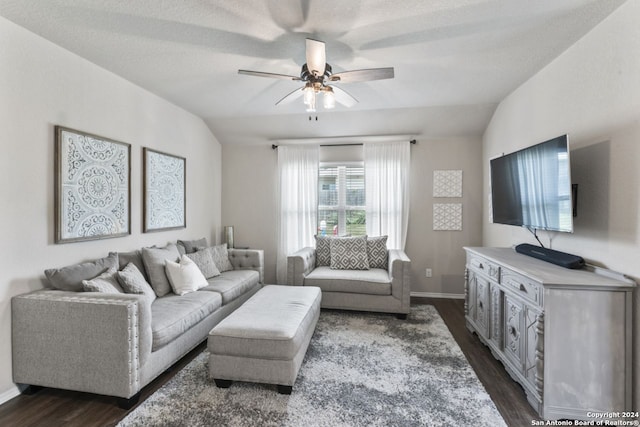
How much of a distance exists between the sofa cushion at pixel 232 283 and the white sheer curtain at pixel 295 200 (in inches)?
34.4

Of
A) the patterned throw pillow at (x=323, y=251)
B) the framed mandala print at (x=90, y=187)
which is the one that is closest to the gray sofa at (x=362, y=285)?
the patterned throw pillow at (x=323, y=251)

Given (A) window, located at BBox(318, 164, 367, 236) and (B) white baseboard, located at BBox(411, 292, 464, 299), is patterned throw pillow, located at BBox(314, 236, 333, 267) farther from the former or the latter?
(B) white baseboard, located at BBox(411, 292, 464, 299)

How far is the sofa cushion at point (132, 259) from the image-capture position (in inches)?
110

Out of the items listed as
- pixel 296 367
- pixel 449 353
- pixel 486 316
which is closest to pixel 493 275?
pixel 486 316

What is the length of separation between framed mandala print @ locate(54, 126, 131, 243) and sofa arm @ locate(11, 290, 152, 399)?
0.61 meters

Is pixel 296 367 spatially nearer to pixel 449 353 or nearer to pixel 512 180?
pixel 449 353

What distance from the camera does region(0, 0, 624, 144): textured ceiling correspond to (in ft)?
6.36

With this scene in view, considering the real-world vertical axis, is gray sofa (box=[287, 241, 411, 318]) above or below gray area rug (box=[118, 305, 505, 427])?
above

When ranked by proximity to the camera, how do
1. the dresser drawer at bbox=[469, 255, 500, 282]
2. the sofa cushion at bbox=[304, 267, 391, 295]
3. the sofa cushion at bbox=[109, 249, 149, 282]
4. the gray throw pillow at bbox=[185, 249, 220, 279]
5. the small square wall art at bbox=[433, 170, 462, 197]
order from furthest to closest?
the small square wall art at bbox=[433, 170, 462, 197]
the sofa cushion at bbox=[304, 267, 391, 295]
the gray throw pillow at bbox=[185, 249, 220, 279]
the sofa cushion at bbox=[109, 249, 149, 282]
the dresser drawer at bbox=[469, 255, 500, 282]

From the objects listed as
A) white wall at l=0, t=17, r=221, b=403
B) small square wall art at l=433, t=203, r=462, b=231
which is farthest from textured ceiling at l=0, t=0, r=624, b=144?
small square wall art at l=433, t=203, r=462, b=231

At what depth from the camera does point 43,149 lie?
7.56 feet

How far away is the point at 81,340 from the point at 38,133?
1.55m

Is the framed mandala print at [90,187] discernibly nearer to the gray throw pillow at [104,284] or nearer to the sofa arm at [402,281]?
the gray throw pillow at [104,284]

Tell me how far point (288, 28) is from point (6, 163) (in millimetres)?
2136
